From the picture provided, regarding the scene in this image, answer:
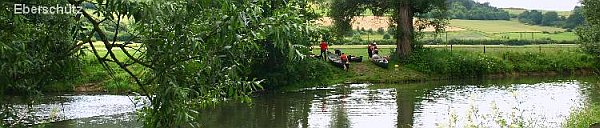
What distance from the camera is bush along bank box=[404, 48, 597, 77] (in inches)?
A: 1609

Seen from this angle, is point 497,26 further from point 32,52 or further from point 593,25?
point 32,52

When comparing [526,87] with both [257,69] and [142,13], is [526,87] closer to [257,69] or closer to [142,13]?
[257,69]

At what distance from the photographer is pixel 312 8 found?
38.0 m

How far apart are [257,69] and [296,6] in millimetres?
27675

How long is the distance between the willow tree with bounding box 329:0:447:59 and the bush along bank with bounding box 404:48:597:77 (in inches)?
52.9

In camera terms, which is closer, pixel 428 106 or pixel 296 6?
pixel 296 6

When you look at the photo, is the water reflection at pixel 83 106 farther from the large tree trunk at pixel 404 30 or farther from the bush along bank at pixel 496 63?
the bush along bank at pixel 496 63

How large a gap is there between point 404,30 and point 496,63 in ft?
19.5

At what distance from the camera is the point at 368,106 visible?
2622cm

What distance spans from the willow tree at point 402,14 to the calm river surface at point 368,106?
497 cm

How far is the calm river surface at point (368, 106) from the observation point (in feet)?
70.3

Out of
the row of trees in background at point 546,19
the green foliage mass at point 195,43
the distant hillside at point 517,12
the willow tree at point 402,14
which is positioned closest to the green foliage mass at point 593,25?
the willow tree at point 402,14

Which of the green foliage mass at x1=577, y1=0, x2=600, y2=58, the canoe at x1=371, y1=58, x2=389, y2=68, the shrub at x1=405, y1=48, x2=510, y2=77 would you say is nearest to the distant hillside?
the shrub at x1=405, y1=48, x2=510, y2=77

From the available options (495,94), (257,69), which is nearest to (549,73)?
(495,94)
